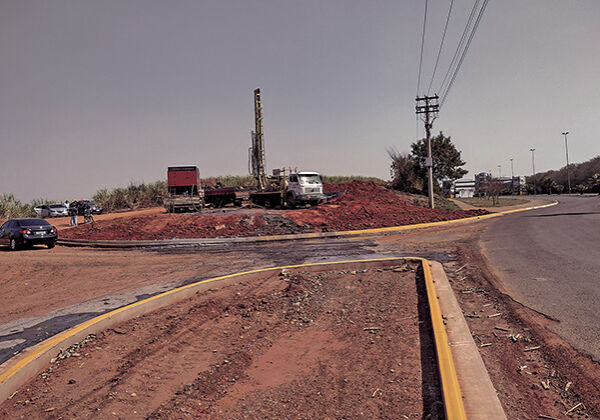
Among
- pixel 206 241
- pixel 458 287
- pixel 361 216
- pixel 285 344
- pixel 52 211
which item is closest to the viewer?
pixel 285 344

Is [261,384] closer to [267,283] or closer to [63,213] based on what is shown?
[267,283]

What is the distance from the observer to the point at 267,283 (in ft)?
28.7

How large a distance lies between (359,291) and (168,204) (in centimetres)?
2492

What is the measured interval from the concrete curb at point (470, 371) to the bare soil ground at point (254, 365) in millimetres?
258

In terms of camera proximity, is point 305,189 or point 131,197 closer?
point 305,189

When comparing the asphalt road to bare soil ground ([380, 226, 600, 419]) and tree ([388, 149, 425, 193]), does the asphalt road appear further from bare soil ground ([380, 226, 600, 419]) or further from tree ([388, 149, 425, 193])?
tree ([388, 149, 425, 193])

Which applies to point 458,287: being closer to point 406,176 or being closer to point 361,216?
point 361,216

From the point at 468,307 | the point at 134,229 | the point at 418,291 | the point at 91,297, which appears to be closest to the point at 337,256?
the point at 418,291

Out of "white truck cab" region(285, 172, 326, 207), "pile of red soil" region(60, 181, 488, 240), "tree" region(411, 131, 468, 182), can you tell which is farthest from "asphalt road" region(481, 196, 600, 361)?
"tree" region(411, 131, 468, 182)

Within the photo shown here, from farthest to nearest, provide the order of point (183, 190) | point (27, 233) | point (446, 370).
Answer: point (183, 190) < point (27, 233) < point (446, 370)

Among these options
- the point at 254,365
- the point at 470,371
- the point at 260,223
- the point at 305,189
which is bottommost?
the point at 254,365

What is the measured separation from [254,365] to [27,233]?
1710 cm

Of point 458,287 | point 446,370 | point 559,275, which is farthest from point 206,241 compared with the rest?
point 446,370

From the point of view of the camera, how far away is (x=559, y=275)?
8016mm
